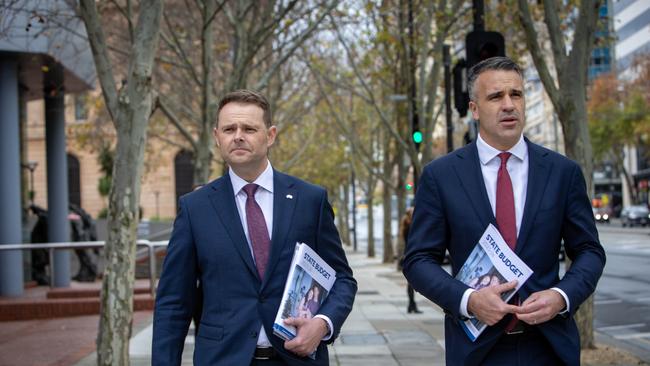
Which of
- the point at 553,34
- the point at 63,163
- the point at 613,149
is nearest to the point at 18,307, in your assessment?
the point at 63,163

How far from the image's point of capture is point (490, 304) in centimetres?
383

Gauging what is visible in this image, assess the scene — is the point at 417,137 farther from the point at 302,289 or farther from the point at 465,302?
the point at 465,302

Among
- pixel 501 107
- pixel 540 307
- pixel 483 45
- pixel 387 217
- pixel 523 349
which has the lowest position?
pixel 387 217

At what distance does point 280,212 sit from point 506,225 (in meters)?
0.97

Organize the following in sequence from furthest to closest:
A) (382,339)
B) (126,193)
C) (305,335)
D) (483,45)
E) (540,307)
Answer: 1. (382,339)
2. (483,45)
3. (126,193)
4. (305,335)
5. (540,307)

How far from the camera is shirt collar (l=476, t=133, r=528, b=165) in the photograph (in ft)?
13.8

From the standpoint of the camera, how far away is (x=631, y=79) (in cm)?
6088

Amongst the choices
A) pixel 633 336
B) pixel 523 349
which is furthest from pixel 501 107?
pixel 633 336

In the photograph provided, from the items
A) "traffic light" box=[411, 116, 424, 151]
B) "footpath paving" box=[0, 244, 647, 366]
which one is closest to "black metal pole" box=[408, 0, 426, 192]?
"traffic light" box=[411, 116, 424, 151]

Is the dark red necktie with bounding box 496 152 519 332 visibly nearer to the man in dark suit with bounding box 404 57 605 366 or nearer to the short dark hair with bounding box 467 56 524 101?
the man in dark suit with bounding box 404 57 605 366

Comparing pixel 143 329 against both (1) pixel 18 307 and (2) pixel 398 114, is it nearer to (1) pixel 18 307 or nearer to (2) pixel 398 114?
(1) pixel 18 307

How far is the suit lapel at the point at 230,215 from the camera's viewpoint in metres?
4.23

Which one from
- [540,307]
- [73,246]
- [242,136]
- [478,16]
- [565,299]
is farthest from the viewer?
[73,246]

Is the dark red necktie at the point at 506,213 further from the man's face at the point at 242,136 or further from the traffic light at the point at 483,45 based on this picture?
the traffic light at the point at 483,45
